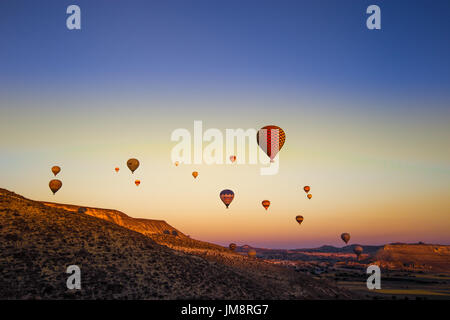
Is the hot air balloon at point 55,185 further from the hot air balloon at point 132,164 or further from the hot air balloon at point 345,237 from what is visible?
the hot air balloon at point 345,237

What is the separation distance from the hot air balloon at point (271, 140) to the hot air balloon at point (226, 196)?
55.8 ft

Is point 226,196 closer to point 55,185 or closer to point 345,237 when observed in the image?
point 55,185

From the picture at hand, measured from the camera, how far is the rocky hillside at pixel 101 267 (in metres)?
31.9

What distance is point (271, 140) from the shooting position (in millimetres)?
55562

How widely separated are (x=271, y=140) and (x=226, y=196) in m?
19.0

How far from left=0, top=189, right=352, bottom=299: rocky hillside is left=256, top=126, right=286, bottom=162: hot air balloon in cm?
1800

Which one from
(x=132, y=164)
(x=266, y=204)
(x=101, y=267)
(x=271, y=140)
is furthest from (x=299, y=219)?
(x=101, y=267)

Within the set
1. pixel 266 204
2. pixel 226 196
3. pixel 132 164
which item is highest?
pixel 132 164

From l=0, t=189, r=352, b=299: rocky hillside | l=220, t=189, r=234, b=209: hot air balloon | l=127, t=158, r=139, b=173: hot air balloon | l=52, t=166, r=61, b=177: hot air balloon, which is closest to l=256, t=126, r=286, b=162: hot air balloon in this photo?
l=220, t=189, r=234, b=209: hot air balloon

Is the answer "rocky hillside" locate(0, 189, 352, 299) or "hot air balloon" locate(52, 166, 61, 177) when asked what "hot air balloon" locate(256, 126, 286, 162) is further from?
"hot air balloon" locate(52, 166, 61, 177)

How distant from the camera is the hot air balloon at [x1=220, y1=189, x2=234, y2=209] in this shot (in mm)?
69938

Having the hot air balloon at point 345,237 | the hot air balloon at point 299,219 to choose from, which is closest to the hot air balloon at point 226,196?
the hot air balloon at point 299,219
